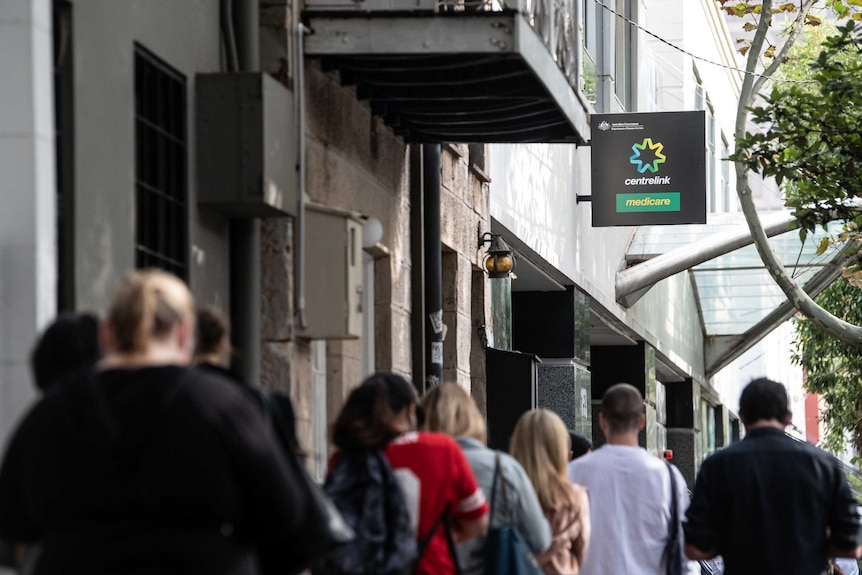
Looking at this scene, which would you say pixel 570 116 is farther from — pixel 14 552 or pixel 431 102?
pixel 14 552

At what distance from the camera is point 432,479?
21.1 feet

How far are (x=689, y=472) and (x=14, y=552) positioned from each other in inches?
1278

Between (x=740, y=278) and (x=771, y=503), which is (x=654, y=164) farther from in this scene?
(x=740, y=278)

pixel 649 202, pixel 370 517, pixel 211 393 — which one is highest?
pixel 649 202

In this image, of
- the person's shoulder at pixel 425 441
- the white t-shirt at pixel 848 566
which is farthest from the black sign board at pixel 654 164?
the person's shoulder at pixel 425 441

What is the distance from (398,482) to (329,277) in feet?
10.4

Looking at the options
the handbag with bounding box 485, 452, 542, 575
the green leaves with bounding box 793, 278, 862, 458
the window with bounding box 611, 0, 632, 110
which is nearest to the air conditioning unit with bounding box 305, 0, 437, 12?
the handbag with bounding box 485, 452, 542, 575

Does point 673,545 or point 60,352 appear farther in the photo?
point 673,545

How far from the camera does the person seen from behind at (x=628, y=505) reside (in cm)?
809

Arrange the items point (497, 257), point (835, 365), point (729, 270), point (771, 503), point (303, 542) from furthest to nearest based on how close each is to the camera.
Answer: point (729, 270), point (835, 365), point (497, 257), point (771, 503), point (303, 542)

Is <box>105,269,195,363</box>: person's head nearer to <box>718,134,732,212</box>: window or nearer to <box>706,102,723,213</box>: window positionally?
<box>706,102,723,213</box>: window

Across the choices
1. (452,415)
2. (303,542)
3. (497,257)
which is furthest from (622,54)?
(303,542)

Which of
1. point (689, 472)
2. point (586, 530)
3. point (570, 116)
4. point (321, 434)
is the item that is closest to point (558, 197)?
point (570, 116)

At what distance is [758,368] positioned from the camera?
5672 centimetres
